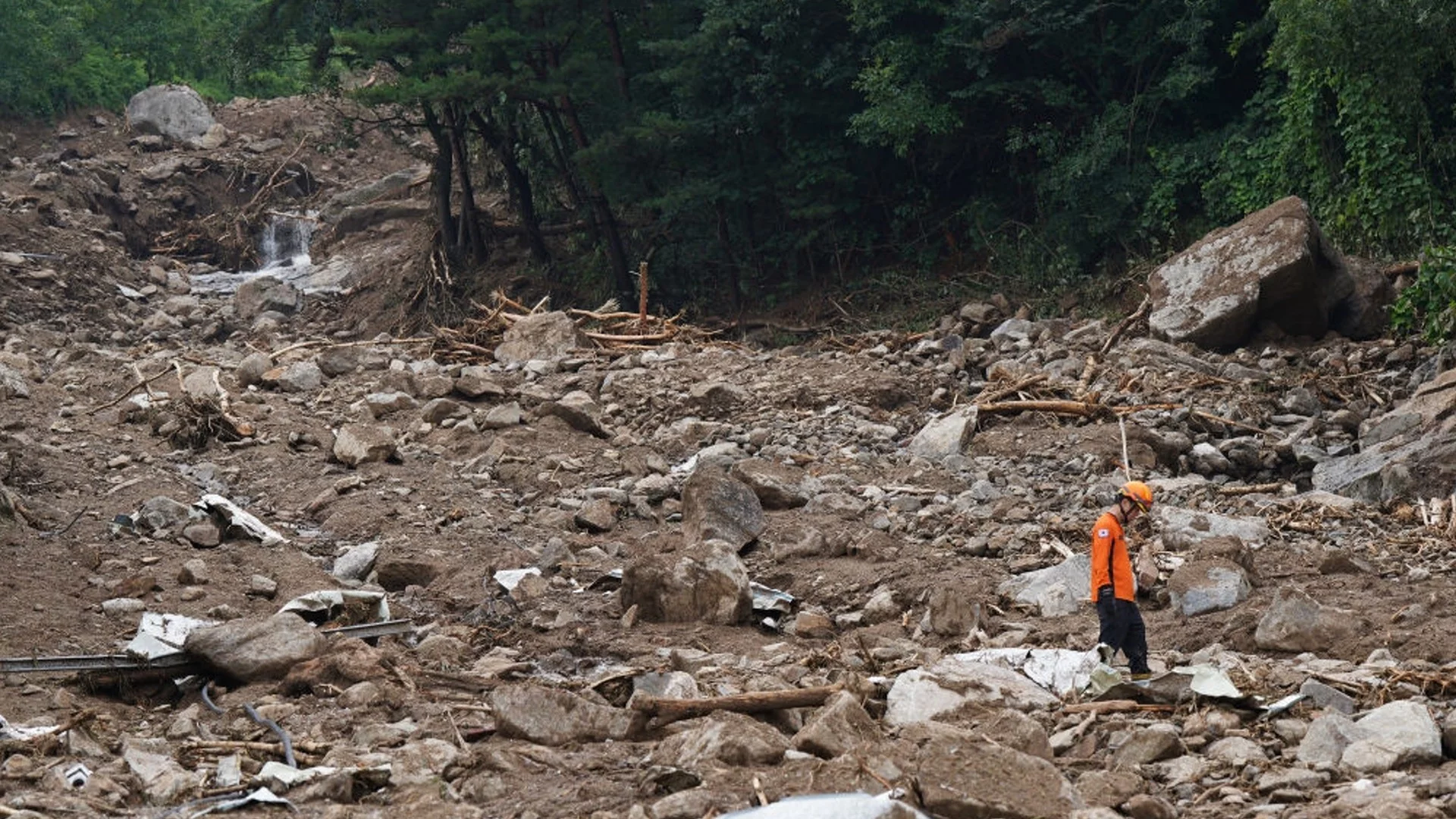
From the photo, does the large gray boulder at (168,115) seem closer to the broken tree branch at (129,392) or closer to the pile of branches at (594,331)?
the pile of branches at (594,331)

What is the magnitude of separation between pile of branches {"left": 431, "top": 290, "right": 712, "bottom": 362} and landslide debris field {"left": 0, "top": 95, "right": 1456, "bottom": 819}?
0.12 meters

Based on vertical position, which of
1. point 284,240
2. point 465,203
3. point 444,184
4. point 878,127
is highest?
point 878,127

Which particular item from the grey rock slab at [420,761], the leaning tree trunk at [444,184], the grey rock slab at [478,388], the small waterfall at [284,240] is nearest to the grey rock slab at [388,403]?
the grey rock slab at [478,388]

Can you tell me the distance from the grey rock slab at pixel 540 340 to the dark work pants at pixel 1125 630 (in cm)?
967

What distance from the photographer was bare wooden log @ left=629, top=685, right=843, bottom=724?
19.0ft

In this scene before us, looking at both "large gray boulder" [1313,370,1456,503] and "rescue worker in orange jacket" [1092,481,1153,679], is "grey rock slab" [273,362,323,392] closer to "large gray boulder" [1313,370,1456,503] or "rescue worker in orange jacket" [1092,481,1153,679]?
"large gray boulder" [1313,370,1456,503]

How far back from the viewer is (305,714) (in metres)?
6.09

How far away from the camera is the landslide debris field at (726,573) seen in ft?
16.9

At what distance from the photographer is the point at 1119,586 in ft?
21.0

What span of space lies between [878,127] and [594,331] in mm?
4193

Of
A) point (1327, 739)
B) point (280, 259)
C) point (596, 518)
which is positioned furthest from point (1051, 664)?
point (280, 259)

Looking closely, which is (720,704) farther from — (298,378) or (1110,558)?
(298,378)

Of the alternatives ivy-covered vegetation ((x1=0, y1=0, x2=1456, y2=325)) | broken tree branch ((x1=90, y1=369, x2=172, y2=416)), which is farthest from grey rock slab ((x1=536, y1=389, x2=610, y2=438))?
ivy-covered vegetation ((x1=0, y1=0, x2=1456, y2=325))

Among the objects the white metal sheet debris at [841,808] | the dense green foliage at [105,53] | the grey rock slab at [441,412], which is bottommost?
the grey rock slab at [441,412]
